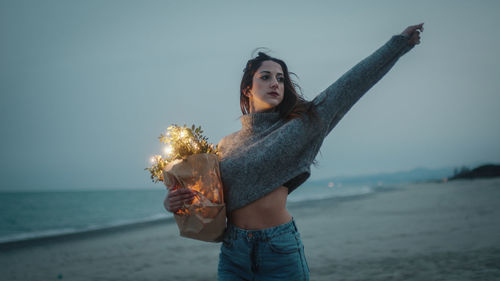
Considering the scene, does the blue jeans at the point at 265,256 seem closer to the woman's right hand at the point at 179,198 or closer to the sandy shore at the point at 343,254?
the woman's right hand at the point at 179,198

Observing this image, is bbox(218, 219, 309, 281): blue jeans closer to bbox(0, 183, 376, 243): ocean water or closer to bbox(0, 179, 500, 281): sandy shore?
bbox(0, 179, 500, 281): sandy shore

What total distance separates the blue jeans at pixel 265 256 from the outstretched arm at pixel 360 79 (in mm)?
797

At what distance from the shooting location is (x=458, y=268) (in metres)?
4.89

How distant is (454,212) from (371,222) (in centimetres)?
272

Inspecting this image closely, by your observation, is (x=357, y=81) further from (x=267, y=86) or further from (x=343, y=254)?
(x=343, y=254)

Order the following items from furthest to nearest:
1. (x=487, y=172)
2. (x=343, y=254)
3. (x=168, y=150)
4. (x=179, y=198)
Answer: (x=487, y=172) → (x=343, y=254) → (x=168, y=150) → (x=179, y=198)

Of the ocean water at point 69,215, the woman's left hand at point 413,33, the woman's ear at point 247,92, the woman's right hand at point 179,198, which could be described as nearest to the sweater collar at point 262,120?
the woman's ear at point 247,92

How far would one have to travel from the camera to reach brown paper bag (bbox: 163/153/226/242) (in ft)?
6.63

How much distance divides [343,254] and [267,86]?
5.11 meters

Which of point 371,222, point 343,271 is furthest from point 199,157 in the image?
point 371,222

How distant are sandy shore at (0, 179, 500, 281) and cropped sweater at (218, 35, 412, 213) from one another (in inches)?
145

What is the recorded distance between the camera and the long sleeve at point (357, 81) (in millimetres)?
2172

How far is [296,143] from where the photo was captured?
2.14m

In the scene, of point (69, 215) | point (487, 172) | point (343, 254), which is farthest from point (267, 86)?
point (487, 172)
